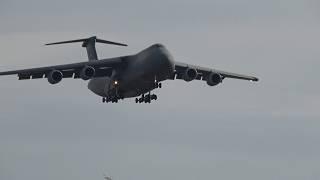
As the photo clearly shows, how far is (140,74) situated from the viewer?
9938 centimetres

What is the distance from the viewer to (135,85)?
100375 millimetres

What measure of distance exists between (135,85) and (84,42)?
19.4 m

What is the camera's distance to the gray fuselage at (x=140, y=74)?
98062mm

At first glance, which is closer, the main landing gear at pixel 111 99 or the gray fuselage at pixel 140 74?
the gray fuselage at pixel 140 74

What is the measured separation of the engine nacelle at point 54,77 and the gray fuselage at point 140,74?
4584 millimetres

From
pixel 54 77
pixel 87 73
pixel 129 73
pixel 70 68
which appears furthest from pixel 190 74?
pixel 54 77

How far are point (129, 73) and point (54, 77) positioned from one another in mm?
6097

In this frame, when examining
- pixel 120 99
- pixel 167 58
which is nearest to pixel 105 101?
pixel 120 99

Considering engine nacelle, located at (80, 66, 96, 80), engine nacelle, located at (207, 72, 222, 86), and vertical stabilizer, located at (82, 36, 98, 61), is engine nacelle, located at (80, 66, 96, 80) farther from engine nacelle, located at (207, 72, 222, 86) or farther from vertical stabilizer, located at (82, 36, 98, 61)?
vertical stabilizer, located at (82, 36, 98, 61)

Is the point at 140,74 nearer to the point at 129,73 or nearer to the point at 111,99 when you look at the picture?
the point at 129,73

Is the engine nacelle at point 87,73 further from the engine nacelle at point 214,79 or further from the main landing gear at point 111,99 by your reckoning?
the engine nacelle at point 214,79

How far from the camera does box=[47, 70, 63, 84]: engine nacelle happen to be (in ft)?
329

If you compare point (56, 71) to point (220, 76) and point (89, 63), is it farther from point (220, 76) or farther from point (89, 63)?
point (220, 76)

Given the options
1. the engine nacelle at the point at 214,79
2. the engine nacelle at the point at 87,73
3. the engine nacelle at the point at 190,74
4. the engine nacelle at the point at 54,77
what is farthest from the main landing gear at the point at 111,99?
the engine nacelle at the point at 214,79
